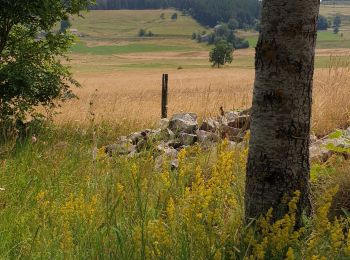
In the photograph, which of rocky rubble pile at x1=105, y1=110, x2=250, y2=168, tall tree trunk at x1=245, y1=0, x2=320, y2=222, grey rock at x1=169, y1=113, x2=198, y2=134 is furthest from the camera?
grey rock at x1=169, y1=113, x2=198, y2=134

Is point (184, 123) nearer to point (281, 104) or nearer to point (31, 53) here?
point (31, 53)

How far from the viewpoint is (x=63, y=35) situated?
1238 cm

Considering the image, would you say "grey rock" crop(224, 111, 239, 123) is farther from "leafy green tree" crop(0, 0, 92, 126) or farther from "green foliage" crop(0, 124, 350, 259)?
"leafy green tree" crop(0, 0, 92, 126)

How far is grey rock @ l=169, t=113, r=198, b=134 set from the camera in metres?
8.83

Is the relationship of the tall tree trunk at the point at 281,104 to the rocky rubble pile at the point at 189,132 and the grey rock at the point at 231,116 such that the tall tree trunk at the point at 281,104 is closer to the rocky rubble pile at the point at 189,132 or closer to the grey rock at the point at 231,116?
the rocky rubble pile at the point at 189,132

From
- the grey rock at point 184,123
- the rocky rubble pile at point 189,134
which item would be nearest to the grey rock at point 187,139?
the rocky rubble pile at point 189,134

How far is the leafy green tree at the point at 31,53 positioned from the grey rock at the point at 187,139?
3.95 meters

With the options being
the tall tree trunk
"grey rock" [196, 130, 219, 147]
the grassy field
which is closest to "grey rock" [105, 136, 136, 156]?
the grassy field

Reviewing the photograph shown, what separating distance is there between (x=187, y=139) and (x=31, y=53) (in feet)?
17.6

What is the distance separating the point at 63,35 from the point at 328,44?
174897mm

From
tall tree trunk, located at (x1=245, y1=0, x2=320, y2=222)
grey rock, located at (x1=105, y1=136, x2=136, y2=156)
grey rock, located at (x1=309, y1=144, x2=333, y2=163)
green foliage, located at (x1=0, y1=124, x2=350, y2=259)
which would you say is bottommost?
grey rock, located at (x1=105, y1=136, x2=136, y2=156)

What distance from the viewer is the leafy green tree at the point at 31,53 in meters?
10.8

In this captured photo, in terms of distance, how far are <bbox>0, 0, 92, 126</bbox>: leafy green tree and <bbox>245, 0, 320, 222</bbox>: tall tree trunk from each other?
7713mm

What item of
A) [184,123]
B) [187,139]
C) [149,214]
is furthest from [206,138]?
[149,214]
